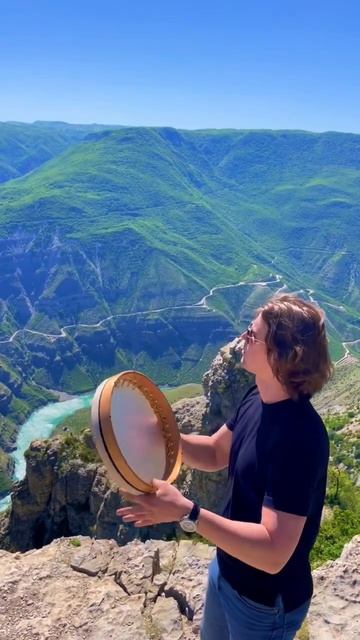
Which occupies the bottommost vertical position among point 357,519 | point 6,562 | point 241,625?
point 357,519

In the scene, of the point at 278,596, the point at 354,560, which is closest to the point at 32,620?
the point at 354,560

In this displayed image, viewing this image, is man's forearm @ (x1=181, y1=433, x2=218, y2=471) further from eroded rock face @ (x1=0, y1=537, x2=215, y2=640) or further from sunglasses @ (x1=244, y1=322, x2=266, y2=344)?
eroded rock face @ (x1=0, y1=537, x2=215, y2=640)

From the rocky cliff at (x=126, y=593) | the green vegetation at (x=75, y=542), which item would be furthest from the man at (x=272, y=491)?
the green vegetation at (x=75, y=542)

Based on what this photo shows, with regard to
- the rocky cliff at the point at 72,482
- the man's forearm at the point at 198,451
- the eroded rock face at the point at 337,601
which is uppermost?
the man's forearm at the point at 198,451

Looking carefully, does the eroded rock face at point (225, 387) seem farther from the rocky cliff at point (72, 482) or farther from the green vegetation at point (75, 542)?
the green vegetation at point (75, 542)

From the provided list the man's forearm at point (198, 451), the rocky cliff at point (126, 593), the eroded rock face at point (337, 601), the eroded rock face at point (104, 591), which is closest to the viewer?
the man's forearm at point (198, 451)

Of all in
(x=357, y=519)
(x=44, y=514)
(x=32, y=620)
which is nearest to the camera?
(x=32, y=620)

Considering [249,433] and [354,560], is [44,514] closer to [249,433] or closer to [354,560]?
[354,560]

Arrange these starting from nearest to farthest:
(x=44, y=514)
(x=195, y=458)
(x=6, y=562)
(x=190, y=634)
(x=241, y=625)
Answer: (x=241, y=625) → (x=195, y=458) → (x=190, y=634) → (x=6, y=562) → (x=44, y=514)
